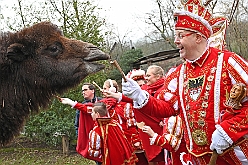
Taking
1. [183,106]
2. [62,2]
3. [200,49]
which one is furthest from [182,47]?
[62,2]

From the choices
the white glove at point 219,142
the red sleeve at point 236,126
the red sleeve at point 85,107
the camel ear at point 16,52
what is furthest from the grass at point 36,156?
the red sleeve at point 236,126

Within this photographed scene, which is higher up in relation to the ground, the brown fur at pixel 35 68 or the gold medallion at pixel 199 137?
the brown fur at pixel 35 68

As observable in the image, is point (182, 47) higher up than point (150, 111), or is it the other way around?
point (182, 47)

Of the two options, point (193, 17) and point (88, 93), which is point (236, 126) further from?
point (88, 93)

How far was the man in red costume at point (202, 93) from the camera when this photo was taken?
3.28 meters

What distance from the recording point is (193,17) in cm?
362

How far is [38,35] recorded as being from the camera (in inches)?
166

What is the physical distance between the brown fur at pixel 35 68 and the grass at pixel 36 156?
23.8 ft

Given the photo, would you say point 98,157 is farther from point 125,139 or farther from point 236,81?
point 236,81

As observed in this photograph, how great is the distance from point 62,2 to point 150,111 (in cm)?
1162

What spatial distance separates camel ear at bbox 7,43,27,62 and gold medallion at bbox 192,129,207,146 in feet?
6.64

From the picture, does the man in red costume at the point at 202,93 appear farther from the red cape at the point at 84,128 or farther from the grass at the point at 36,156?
the grass at the point at 36,156

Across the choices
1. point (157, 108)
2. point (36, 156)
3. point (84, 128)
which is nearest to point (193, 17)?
point (157, 108)

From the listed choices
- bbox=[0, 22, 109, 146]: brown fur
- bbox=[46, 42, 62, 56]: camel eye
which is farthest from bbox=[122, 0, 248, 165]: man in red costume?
bbox=[46, 42, 62, 56]: camel eye
